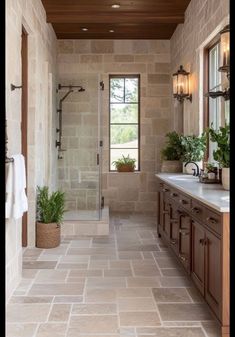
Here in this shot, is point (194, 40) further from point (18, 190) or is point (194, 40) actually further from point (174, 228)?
point (18, 190)

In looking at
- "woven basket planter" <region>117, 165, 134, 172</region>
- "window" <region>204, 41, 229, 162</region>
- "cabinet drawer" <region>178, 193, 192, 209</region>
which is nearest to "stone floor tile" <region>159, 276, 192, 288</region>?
"cabinet drawer" <region>178, 193, 192, 209</region>

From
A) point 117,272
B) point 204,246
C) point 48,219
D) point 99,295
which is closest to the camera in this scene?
point 204,246

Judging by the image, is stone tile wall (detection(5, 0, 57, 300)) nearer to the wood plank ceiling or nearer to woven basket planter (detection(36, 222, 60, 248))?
woven basket planter (detection(36, 222, 60, 248))

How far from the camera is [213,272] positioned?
8.53 ft

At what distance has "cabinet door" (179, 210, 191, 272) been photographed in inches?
131

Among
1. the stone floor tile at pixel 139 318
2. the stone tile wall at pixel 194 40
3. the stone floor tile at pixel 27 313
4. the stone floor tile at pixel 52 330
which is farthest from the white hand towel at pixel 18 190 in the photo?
the stone tile wall at pixel 194 40

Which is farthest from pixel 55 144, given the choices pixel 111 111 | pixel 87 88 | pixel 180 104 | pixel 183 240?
pixel 183 240

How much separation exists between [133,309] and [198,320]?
455 millimetres

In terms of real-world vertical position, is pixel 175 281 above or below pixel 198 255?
below

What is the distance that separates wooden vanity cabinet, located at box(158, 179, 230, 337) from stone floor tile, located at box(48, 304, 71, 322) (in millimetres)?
932

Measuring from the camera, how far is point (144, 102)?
742 cm

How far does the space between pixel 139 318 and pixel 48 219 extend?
2.41m

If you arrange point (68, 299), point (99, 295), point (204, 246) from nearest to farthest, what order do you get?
point (204, 246), point (68, 299), point (99, 295)

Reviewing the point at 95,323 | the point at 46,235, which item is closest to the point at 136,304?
the point at 95,323
